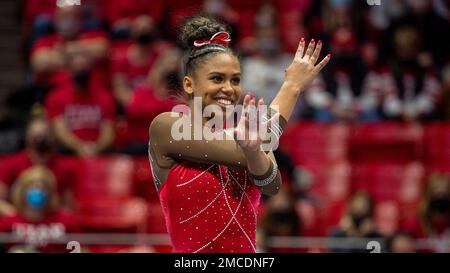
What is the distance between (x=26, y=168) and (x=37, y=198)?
0.85 metres

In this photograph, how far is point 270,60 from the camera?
7887mm

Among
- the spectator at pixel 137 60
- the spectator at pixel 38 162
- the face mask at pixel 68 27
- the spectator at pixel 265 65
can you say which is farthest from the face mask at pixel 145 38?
the spectator at pixel 38 162

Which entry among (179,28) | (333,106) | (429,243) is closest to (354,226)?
(429,243)

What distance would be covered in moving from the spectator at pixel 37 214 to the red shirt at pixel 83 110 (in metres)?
1.43

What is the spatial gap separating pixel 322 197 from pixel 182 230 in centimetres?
410

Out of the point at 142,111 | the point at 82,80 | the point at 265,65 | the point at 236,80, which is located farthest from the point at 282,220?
the point at 236,80

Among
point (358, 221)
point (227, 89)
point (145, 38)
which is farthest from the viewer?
point (145, 38)

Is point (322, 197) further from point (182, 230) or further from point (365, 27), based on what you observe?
point (182, 230)

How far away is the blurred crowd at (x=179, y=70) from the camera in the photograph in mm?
6859

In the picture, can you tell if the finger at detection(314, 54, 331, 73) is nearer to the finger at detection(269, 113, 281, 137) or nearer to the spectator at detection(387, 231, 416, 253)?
the finger at detection(269, 113, 281, 137)

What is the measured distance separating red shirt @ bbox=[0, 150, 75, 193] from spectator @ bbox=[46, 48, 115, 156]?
599mm

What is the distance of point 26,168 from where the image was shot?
6.89 metres

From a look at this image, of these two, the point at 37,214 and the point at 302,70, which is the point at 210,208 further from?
the point at 37,214

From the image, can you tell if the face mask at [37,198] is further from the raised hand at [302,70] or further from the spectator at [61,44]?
the raised hand at [302,70]
